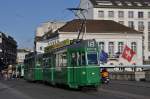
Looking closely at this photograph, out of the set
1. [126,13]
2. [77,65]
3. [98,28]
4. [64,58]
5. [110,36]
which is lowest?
[77,65]

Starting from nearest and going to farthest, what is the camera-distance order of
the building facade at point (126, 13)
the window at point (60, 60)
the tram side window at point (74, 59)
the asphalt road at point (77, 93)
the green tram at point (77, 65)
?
the asphalt road at point (77, 93) → the green tram at point (77, 65) → the tram side window at point (74, 59) → the window at point (60, 60) → the building facade at point (126, 13)

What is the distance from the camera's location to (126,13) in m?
156

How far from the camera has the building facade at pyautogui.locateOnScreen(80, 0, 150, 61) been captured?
15512 centimetres

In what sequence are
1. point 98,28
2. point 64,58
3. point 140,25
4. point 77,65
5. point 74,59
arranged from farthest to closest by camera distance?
point 140,25
point 98,28
point 64,58
point 74,59
point 77,65

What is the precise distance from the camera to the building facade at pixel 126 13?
509ft

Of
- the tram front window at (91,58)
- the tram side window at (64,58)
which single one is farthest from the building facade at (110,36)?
the tram front window at (91,58)

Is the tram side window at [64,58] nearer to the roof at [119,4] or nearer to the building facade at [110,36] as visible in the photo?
the building facade at [110,36]

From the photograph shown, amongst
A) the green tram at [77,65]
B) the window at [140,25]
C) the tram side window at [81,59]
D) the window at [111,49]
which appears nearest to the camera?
the green tram at [77,65]

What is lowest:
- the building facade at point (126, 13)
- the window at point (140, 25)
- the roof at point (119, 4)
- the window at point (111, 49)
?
the window at point (111, 49)

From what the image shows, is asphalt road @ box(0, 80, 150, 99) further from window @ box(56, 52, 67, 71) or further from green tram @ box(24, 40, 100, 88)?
window @ box(56, 52, 67, 71)

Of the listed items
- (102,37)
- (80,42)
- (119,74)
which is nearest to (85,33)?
(102,37)

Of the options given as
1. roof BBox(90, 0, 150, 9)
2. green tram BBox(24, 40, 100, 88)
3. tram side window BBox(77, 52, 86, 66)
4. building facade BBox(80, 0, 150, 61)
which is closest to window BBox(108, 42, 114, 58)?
building facade BBox(80, 0, 150, 61)

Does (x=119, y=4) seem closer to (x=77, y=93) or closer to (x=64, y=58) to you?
(x=64, y=58)

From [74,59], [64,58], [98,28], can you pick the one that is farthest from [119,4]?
[74,59]
